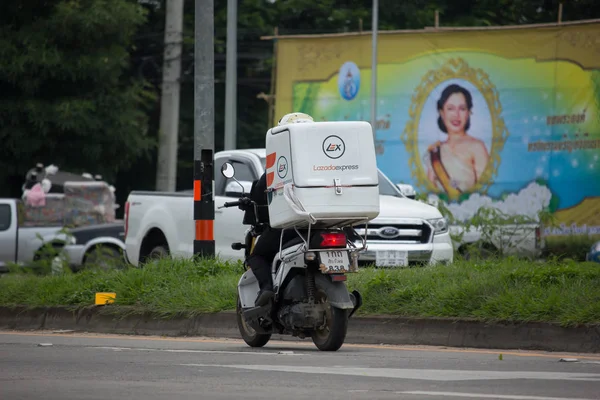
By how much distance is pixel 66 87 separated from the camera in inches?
1399

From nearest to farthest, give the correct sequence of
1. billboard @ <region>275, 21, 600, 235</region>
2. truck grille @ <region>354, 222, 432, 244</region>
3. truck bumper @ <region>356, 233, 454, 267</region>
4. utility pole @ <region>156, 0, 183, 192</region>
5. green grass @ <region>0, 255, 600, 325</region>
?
green grass @ <region>0, 255, 600, 325</region>
truck bumper @ <region>356, 233, 454, 267</region>
truck grille @ <region>354, 222, 432, 244</region>
billboard @ <region>275, 21, 600, 235</region>
utility pole @ <region>156, 0, 183, 192</region>

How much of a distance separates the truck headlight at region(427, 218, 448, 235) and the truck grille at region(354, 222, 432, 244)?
0.12m

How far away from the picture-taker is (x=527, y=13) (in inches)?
1517

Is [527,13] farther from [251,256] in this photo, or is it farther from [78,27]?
[251,256]

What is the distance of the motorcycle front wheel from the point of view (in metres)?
10.0

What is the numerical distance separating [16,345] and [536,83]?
55.2 ft

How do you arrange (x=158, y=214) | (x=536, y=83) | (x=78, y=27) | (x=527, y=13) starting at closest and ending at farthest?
(x=158, y=214), (x=536, y=83), (x=78, y=27), (x=527, y=13)

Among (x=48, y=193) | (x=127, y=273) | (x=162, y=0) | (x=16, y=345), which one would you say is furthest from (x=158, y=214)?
(x=162, y=0)

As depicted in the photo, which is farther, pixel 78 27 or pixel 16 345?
pixel 78 27

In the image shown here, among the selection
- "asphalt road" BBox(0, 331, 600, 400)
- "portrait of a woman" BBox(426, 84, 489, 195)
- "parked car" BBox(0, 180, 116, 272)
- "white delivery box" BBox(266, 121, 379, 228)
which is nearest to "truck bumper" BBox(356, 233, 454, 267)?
"asphalt road" BBox(0, 331, 600, 400)

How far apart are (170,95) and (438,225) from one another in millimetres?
19567

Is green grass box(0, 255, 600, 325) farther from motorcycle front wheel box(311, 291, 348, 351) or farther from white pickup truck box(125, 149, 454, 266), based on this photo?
motorcycle front wheel box(311, 291, 348, 351)

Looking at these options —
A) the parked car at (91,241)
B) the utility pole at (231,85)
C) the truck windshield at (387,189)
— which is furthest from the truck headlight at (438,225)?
the parked car at (91,241)

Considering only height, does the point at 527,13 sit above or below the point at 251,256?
above
